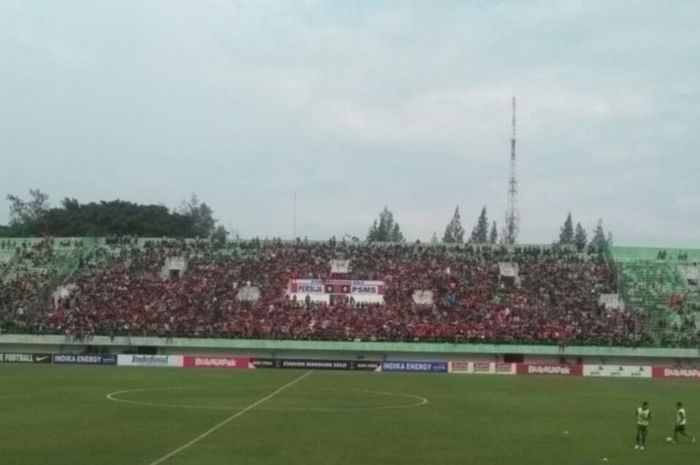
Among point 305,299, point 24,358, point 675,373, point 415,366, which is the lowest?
point 24,358

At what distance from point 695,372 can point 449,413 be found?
39.4 m

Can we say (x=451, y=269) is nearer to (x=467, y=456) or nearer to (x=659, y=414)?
(x=659, y=414)

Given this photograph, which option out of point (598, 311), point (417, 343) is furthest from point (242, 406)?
point (598, 311)

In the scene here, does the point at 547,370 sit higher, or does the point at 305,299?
the point at 305,299

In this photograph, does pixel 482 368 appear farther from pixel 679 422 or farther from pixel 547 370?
pixel 679 422

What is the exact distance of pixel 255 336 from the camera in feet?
258

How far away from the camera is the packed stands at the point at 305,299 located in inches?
3115

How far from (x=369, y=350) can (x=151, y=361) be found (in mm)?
16820

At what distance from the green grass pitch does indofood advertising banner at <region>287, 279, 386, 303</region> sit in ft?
92.7

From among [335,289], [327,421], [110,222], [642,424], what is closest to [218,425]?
[327,421]

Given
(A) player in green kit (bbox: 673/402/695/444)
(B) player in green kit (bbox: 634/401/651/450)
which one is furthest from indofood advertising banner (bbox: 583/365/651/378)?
(B) player in green kit (bbox: 634/401/651/450)

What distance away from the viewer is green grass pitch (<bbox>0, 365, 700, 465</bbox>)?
26188mm

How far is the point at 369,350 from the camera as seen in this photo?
77438mm

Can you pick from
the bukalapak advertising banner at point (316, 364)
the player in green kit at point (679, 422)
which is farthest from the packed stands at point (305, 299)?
the player in green kit at point (679, 422)
